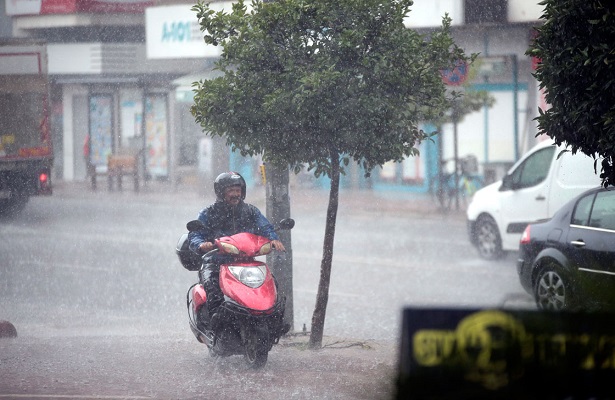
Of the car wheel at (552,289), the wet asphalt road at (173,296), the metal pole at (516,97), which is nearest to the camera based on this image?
the wet asphalt road at (173,296)

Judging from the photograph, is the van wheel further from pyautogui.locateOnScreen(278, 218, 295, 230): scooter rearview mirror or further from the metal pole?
the metal pole

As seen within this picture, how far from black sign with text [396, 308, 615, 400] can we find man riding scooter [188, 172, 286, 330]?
4.87 m

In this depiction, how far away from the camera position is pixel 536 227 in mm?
10258

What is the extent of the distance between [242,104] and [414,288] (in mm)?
5391

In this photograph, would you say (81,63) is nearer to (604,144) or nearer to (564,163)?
(564,163)

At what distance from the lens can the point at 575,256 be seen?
30.5ft

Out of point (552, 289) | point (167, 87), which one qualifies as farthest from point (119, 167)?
point (552, 289)

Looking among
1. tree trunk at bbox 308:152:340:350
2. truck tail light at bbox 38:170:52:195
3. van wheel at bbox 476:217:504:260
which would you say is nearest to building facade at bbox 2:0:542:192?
truck tail light at bbox 38:170:52:195

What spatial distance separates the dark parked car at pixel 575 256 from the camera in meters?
8.90

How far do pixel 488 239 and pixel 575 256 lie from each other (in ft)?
19.0

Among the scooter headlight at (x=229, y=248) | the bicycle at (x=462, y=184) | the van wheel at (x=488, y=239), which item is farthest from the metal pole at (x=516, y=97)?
the scooter headlight at (x=229, y=248)

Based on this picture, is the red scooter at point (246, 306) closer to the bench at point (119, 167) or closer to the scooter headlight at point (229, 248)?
the scooter headlight at point (229, 248)

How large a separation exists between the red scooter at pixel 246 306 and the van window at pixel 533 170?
723cm

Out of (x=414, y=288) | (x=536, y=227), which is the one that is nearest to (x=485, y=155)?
(x=414, y=288)
